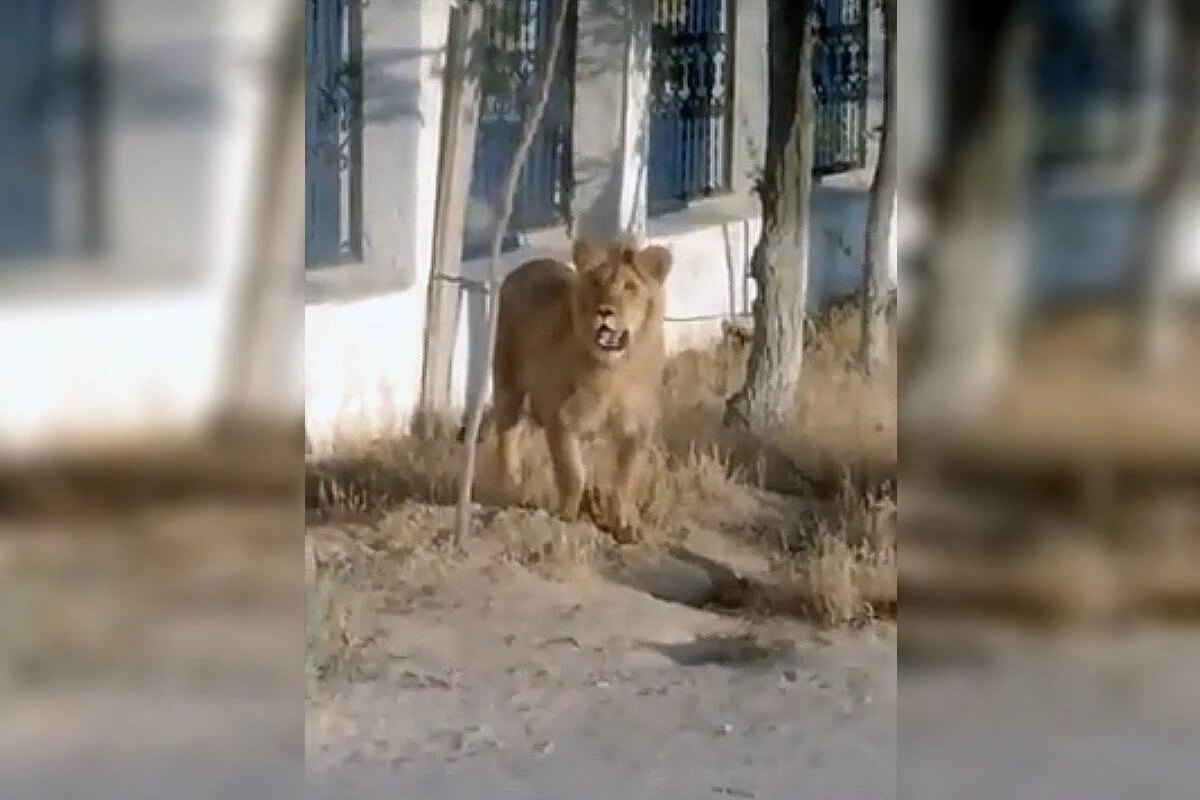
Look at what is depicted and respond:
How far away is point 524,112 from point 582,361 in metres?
→ 0.23

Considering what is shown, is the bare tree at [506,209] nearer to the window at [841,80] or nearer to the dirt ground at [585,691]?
the dirt ground at [585,691]

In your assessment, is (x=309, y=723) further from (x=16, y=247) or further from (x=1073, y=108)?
(x=1073, y=108)

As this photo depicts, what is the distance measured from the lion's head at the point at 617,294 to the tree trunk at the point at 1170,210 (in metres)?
0.41

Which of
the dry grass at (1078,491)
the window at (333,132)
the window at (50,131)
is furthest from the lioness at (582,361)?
the window at (50,131)

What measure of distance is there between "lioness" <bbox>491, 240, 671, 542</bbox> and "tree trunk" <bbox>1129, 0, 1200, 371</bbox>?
411 millimetres

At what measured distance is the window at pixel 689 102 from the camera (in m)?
1.57

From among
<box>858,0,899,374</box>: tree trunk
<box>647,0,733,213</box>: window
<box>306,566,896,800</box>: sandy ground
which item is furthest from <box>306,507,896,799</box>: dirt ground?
<box>647,0,733,213</box>: window

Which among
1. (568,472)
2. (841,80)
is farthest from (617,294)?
(841,80)

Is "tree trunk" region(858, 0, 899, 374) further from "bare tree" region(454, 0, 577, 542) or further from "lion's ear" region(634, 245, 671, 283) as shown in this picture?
"bare tree" region(454, 0, 577, 542)

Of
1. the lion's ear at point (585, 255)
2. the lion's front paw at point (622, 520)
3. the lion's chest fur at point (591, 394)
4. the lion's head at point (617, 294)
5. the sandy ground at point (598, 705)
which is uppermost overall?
the lion's ear at point (585, 255)

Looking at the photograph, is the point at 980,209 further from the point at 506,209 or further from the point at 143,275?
the point at 143,275

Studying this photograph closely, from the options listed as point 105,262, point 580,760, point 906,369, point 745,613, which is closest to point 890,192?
point 906,369

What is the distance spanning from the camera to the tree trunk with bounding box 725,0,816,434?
1585 mm

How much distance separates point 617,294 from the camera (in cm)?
157
